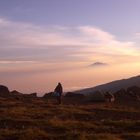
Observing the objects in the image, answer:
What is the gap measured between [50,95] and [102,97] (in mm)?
12594

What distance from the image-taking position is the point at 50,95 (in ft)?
203

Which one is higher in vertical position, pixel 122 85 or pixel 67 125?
pixel 122 85

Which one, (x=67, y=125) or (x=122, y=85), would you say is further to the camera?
(x=122, y=85)

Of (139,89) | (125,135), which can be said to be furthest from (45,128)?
(139,89)

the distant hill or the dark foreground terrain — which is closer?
the dark foreground terrain

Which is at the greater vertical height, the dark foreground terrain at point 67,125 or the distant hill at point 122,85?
the distant hill at point 122,85

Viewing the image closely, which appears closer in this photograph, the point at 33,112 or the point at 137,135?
the point at 137,135

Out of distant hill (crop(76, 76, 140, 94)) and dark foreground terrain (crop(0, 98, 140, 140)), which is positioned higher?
distant hill (crop(76, 76, 140, 94))

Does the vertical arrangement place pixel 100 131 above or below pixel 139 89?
below

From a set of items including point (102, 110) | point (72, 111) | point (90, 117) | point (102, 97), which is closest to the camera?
point (90, 117)

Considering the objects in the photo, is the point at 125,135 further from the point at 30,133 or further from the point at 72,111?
the point at 72,111

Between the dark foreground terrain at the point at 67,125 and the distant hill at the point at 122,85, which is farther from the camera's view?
the distant hill at the point at 122,85

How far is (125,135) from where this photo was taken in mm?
21906

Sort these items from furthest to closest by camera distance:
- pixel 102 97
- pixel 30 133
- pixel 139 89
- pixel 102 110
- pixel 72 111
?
Answer: pixel 139 89 < pixel 102 97 < pixel 102 110 < pixel 72 111 < pixel 30 133
